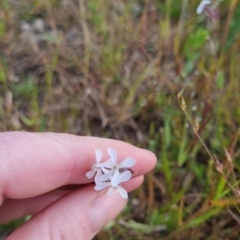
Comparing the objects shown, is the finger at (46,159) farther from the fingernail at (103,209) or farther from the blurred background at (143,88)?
the blurred background at (143,88)

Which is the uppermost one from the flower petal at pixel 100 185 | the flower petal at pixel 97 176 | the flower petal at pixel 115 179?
the flower petal at pixel 115 179

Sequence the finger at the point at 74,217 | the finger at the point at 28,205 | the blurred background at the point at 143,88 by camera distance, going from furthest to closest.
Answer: the blurred background at the point at 143,88
the finger at the point at 28,205
the finger at the point at 74,217

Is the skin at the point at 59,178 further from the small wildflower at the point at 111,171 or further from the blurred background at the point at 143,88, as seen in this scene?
the blurred background at the point at 143,88

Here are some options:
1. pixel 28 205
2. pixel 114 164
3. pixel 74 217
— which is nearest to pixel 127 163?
pixel 114 164

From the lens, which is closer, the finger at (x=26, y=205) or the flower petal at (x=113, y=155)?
the flower petal at (x=113, y=155)

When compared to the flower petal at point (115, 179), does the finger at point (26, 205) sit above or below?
below

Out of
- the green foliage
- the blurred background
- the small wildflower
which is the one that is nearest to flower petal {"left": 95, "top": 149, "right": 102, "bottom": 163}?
the small wildflower

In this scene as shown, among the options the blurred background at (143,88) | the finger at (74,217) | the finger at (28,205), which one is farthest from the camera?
the blurred background at (143,88)

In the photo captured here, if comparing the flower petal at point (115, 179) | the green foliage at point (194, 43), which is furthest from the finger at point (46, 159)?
the green foliage at point (194, 43)
